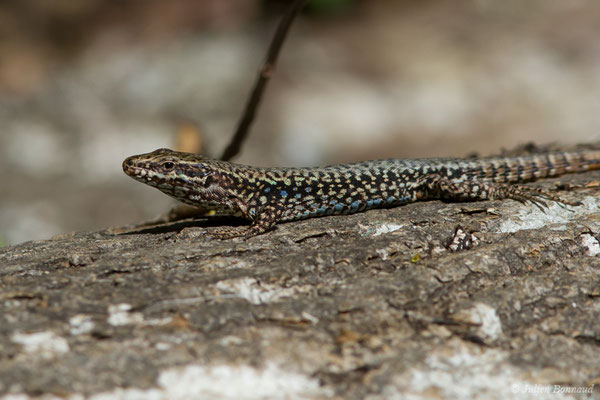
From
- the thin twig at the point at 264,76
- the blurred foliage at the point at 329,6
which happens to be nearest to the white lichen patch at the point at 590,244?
the thin twig at the point at 264,76

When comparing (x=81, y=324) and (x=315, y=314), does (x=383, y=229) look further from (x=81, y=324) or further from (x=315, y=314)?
(x=81, y=324)

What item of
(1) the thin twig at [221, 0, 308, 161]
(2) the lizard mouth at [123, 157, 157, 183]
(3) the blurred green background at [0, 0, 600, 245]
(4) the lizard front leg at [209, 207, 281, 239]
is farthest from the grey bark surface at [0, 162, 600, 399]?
(3) the blurred green background at [0, 0, 600, 245]

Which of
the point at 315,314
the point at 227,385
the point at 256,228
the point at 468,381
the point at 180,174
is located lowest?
the point at 468,381

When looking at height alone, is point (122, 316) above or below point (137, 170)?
below

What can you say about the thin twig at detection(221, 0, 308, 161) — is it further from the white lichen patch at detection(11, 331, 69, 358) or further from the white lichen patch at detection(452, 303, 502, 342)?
the white lichen patch at detection(11, 331, 69, 358)

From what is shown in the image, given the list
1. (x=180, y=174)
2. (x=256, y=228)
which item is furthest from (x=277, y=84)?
(x=256, y=228)

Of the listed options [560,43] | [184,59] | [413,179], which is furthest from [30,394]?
[560,43]
